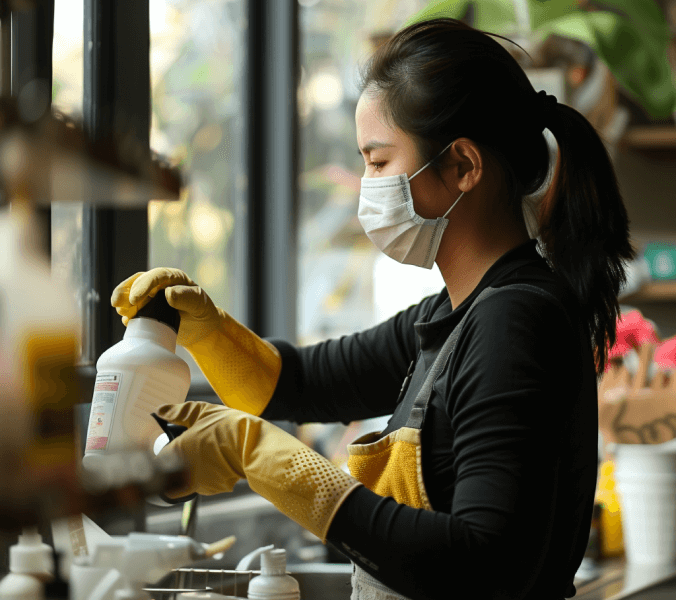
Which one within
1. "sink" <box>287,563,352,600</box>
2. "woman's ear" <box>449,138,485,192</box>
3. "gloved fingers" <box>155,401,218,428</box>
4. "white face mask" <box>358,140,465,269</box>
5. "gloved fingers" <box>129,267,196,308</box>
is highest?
"woman's ear" <box>449,138,485,192</box>

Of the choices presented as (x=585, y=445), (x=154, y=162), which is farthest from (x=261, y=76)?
(x=154, y=162)

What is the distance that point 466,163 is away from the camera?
42.1 inches

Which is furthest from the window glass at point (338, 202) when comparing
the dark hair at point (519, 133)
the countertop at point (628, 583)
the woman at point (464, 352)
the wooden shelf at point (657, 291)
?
the dark hair at point (519, 133)

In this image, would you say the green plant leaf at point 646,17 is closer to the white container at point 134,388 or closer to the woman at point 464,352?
the woman at point 464,352

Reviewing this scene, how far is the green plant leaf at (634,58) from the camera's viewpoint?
2211 mm

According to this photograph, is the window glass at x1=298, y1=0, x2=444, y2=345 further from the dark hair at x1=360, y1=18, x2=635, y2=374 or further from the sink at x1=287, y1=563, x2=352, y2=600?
the dark hair at x1=360, y1=18, x2=635, y2=374

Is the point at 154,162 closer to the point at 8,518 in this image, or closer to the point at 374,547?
the point at 8,518

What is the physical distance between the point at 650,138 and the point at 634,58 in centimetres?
62

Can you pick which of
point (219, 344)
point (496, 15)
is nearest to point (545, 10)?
point (496, 15)

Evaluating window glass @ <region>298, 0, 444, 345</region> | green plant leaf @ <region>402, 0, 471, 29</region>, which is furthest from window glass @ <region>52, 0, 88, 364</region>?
window glass @ <region>298, 0, 444, 345</region>

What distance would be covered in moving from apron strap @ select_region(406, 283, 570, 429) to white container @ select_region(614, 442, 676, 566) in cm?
104

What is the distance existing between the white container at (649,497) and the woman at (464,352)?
89 cm

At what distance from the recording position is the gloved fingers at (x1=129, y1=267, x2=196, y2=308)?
3.35ft

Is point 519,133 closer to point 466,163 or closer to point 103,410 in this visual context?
point 466,163
